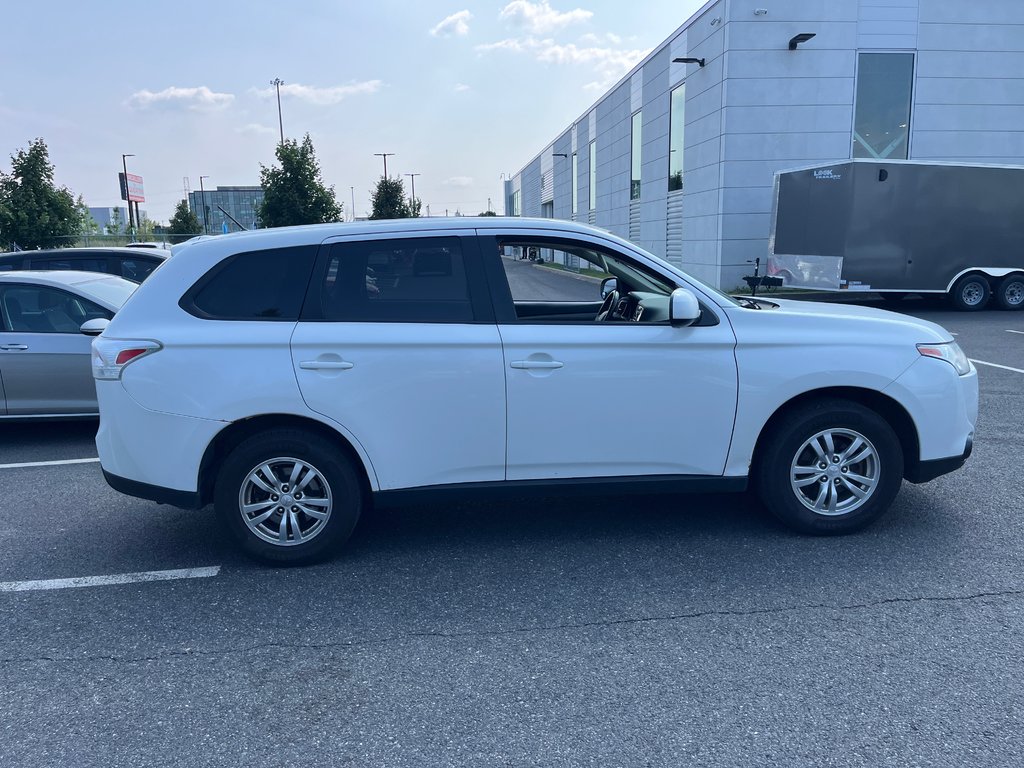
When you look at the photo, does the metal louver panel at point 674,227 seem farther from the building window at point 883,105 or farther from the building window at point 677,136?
the building window at point 883,105

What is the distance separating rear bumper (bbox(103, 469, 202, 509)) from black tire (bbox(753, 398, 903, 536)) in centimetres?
310

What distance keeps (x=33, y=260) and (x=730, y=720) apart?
1157cm

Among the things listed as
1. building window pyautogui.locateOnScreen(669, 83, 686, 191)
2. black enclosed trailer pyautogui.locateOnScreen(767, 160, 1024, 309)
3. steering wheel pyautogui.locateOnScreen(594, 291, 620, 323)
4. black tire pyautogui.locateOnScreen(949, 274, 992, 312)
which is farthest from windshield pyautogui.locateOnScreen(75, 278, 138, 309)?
building window pyautogui.locateOnScreen(669, 83, 686, 191)

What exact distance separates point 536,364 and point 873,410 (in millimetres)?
1985

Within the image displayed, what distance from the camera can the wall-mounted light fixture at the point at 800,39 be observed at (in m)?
21.6

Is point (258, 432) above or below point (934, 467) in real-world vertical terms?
above

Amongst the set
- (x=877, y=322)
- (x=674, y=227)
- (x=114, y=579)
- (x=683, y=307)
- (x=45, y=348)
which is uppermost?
(x=674, y=227)

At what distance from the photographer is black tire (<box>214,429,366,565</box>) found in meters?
4.28

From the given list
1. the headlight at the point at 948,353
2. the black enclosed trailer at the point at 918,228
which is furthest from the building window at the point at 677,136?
the headlight at the point at 948,353

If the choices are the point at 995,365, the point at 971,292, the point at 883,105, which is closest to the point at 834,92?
the point at 883,105

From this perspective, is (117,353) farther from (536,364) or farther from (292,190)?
(292,190)

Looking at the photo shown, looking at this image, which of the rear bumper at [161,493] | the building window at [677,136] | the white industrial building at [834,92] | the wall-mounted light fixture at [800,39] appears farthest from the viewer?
the building window at [677,136]

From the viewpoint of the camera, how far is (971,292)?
17891mm

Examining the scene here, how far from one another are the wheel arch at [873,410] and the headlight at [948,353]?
0.34 metres
